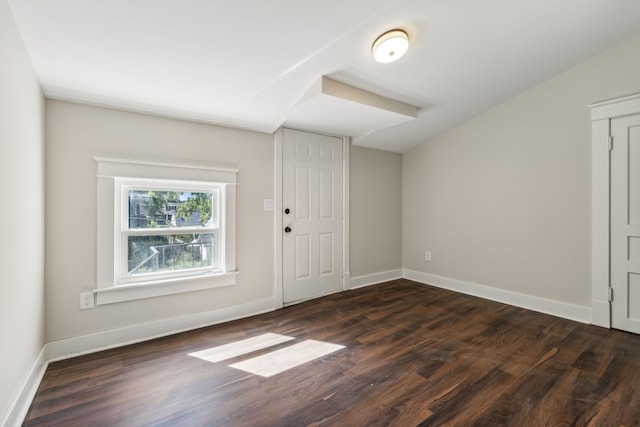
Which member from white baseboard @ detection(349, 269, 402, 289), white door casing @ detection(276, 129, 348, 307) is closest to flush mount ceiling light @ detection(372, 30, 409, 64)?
white door casing @ detection(276, 129, 348, 307)

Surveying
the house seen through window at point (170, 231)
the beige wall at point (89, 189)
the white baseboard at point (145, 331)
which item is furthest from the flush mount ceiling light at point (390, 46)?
the white baseboard at point (145, 331)

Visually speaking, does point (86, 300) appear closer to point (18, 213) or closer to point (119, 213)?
point (119, 213)

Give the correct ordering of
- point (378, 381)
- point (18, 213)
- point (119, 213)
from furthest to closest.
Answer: point (119, 213)
point (378, 381)
point (18, 213)

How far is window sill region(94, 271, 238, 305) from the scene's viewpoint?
2.22 m

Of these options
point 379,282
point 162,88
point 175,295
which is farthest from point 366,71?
point 379,282

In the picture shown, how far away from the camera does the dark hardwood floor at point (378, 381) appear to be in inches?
58.3

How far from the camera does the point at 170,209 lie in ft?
8.41

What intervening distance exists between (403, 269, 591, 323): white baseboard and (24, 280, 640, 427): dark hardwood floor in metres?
0.15

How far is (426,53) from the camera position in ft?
7.36

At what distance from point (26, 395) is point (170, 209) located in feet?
4.93

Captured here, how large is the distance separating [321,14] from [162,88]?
1351 mm

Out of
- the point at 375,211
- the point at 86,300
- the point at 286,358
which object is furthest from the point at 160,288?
the point at 375,211

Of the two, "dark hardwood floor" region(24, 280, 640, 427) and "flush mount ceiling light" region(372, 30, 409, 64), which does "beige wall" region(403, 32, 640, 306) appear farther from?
"flush mount ceiling light" region(372, 30, 409, 64)

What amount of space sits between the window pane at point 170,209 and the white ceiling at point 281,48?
0.74m
